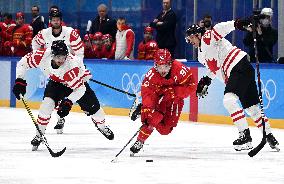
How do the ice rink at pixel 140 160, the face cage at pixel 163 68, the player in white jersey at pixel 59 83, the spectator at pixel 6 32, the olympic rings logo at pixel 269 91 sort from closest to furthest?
the ice rink at pixel 140 160 → the face cage at pixel 163 68 → the player in white jersey at pixel 59 83 → the olympic rings logo at pixel 269 91 → the spectator at pixel 6 32

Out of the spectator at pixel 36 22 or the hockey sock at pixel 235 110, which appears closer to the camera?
the hockey sock at pixel 235 110

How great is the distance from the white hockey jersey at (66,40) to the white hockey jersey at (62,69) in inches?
45.8

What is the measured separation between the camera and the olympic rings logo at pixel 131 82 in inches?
661

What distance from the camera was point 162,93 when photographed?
35.0 ft

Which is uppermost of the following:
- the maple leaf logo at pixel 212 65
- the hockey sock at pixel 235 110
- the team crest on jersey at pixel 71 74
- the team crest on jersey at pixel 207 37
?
Answer: the team crest on jersey at pixel 207 37

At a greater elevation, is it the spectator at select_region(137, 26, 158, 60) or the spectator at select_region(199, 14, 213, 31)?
the spectator at select_region(199, 14, 213, 31)

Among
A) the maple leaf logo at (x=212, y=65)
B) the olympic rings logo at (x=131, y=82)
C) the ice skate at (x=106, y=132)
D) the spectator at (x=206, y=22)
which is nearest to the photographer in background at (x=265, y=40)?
the spectator at (x=206, y=22)

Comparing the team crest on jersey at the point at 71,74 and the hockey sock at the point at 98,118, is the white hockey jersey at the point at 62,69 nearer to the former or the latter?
the team crest on jersey at the point at 71,74

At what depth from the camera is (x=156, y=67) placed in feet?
34.6

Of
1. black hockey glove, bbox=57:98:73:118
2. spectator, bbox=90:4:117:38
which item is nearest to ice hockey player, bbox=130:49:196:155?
black hockey glove, bbox=57:98:73:118

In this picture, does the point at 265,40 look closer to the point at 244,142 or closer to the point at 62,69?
the point at 244,142

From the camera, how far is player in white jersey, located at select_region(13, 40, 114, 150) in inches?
436

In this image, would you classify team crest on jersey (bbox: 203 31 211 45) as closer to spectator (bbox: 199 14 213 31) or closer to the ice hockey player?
the ice hockey player

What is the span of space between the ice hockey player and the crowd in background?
4531mm
